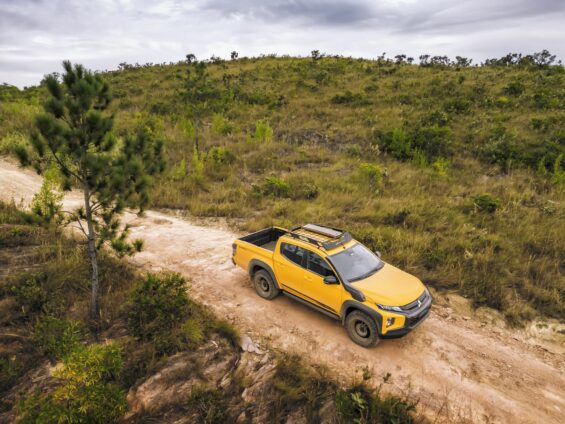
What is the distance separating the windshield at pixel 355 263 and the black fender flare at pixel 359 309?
0.50 metres

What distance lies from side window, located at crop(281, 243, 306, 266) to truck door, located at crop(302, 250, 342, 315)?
6.5 inches

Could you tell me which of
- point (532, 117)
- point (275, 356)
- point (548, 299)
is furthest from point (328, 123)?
point (275, 356)

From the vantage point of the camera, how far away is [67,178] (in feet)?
19.4

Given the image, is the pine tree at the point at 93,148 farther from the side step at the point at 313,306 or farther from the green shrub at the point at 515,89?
the green shrub at the point at 515,89

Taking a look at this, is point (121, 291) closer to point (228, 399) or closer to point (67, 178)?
point (67, 178)

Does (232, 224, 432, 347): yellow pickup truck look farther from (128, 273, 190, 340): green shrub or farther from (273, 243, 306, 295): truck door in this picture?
(128, 273, 190, 340): green shrub

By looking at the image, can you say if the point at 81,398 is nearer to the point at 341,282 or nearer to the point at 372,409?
the point at 372,409

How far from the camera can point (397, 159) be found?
59.5ft

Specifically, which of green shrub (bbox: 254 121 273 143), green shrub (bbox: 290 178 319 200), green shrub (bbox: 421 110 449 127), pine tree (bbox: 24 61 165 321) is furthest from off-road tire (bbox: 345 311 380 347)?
green shrub (bbox: 421 110 449 127)

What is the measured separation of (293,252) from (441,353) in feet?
11.7

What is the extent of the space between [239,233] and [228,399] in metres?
6.93

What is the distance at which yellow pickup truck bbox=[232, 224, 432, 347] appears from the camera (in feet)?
21.7

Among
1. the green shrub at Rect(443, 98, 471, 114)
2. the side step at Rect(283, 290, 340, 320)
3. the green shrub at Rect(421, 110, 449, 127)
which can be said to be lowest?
the side step at Rect(283, 290, 340, 320)

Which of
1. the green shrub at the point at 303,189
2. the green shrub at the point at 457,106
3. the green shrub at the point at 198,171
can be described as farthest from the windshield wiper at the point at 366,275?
the green shrub at the point at 457,106
